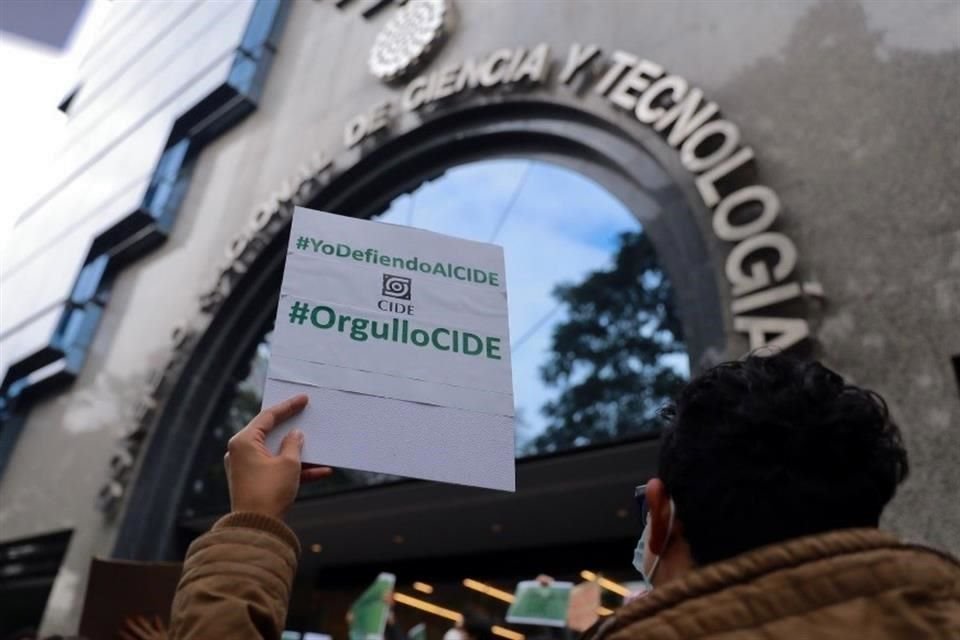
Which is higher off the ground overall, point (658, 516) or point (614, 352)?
point (614, 352)

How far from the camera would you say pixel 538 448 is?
7.55 metres

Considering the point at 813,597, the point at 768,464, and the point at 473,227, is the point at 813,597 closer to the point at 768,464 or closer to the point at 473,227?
the point at 768,464

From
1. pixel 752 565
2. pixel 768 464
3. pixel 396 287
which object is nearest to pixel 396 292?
pixel 396 287

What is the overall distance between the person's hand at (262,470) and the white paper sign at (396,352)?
7 centimetres

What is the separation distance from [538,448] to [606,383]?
882 mm

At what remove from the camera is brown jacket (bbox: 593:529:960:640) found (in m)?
1.00

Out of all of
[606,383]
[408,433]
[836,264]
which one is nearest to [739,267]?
[836,264]

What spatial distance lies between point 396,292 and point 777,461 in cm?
130

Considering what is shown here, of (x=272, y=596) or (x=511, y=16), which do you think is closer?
(x=272, y=596)

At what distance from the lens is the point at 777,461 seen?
119 cm

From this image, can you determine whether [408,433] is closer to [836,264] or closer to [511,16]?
[836,264]

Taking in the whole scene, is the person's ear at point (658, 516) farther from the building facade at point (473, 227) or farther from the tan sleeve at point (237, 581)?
the building facade at point (473, 227)

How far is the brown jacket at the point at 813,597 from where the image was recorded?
3.28 feet

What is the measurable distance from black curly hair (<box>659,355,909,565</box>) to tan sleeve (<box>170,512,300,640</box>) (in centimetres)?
68
